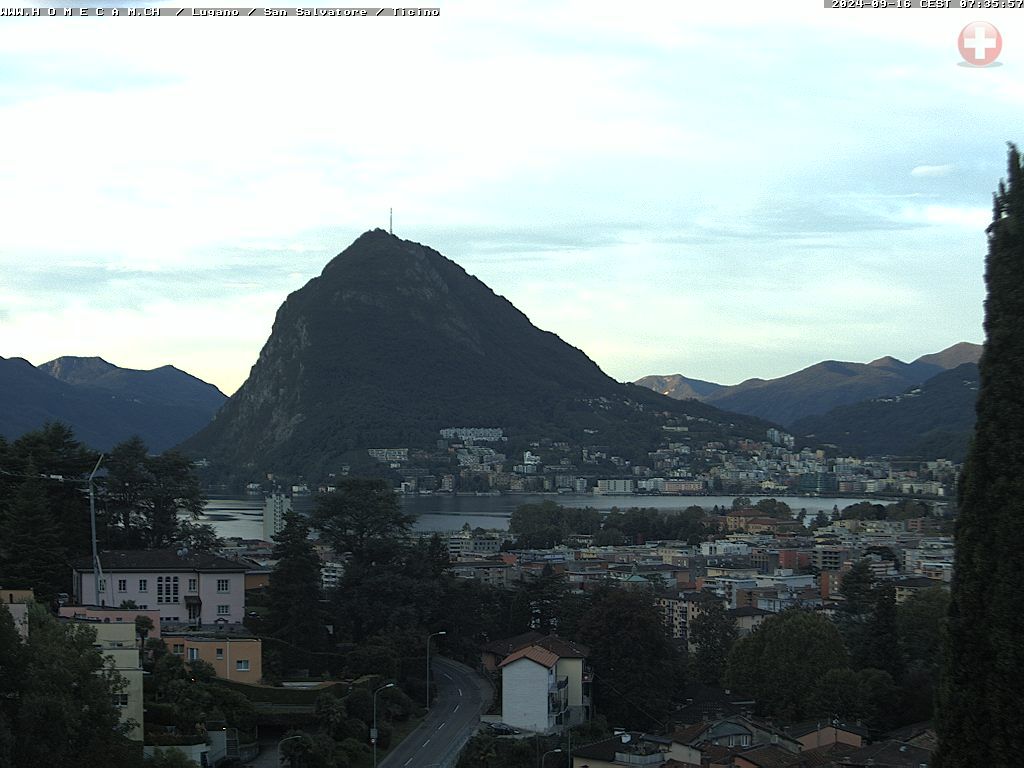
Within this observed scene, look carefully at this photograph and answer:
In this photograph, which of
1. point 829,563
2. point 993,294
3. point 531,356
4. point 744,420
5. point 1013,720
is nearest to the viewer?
point 1013,720

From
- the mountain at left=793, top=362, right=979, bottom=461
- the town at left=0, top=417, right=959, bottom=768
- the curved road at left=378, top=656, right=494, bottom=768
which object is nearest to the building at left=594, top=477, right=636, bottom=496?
the mountain at left=793, top=362, right=979, bottom=461

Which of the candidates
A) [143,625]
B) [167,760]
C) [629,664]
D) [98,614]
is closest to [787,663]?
[629,664]

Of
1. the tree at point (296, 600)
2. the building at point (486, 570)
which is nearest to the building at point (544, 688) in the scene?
the tree at point (296, 600)

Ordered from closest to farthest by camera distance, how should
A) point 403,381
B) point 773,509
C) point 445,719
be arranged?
point 445,719 → point 773,509 → point 403,381

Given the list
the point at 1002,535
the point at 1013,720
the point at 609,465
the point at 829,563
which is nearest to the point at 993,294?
the point at 1002,535

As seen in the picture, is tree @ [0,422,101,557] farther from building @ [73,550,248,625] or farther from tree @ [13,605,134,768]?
tree @ [13,605,134,768]

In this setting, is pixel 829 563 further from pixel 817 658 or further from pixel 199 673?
pixel 199 673

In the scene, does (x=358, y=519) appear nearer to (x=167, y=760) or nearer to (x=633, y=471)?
(x=167, y=760)
